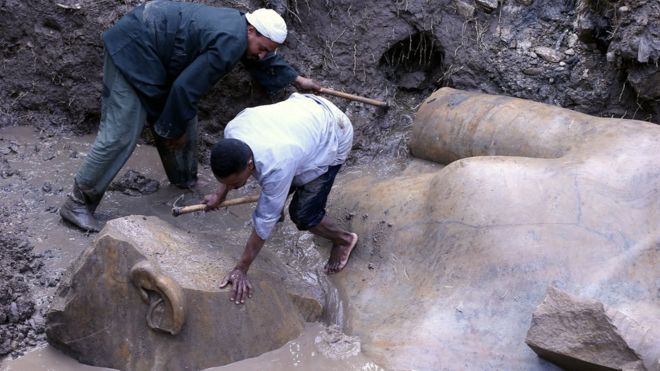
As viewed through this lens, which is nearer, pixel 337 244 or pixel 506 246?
pixel 506 246

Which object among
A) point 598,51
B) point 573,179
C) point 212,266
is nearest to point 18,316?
point 212,266

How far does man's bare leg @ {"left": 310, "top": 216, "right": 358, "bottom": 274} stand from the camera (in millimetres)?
4090

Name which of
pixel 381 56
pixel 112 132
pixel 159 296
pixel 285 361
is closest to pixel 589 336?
pixel 285 361

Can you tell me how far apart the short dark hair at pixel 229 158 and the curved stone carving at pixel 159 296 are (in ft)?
1.77

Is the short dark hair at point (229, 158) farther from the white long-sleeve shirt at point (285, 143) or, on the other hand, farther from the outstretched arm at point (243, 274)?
the outstretched arm at point (243, 274)

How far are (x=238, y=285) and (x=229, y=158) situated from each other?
67 centimetres

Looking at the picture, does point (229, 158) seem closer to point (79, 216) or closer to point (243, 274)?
point (243, 274)

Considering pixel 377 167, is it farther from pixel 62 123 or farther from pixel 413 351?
pixel 62 123

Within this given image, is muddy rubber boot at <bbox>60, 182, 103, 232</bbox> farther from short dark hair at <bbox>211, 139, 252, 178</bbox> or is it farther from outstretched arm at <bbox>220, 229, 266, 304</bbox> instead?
short dark hair at <bbox>211, 139, 252, 178</bbox>

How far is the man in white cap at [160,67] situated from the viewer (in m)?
4.00

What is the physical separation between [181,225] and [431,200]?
4.92 feet

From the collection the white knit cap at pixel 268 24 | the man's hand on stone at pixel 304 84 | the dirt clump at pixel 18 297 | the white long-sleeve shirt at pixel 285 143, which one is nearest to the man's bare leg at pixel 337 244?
the white long-sleeve shirt at pixel 285 143

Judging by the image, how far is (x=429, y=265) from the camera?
3.85 meters

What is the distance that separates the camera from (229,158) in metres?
3.18
